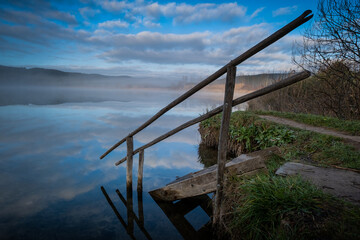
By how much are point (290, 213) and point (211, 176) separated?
135cm

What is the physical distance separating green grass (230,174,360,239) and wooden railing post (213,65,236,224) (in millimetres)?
322

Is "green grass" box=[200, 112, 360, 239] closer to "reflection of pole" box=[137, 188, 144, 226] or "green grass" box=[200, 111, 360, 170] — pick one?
"green grass" box=[200, 111, 360, 170]

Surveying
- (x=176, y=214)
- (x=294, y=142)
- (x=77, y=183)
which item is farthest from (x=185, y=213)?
(x=77, y=183)

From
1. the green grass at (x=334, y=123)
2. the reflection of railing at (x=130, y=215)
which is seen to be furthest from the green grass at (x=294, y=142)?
the reflection of railing at (x=130, y=215)

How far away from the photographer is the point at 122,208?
16.6 feet

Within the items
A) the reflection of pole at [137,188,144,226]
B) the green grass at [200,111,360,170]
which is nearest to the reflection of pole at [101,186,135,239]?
the reflection of pole at [137,188,144,226]

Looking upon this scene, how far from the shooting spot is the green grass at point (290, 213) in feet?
5.75

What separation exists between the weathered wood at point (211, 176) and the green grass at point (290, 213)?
0.99 ft

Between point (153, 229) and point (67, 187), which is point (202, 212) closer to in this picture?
point (153, 229)

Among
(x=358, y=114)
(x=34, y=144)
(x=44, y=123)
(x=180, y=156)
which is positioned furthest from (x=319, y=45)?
(x=44, y=123)

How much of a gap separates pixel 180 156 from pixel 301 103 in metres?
7.59

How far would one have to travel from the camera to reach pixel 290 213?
1.98 m

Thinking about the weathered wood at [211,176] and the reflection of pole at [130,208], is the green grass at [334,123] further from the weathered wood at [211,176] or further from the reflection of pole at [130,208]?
the reflection of pole at [130,208]

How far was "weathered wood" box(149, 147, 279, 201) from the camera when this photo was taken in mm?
2967
